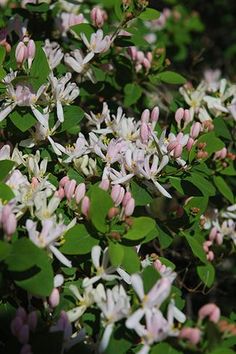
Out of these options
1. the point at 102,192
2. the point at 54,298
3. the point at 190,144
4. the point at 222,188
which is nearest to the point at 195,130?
the point at 190,144

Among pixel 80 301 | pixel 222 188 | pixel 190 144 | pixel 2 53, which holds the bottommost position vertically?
pixel 222 188

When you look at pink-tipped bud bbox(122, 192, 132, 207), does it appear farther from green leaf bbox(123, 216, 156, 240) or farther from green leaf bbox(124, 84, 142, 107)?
green leaf bbox(124, 84, 142, 107)

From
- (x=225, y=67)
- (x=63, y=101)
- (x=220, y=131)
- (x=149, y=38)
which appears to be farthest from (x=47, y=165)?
Answer: (x=225, y=67)

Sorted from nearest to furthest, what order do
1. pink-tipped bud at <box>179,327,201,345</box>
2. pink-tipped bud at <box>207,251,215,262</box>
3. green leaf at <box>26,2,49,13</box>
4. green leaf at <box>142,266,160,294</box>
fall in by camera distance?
pink-tipped bud at <box>179,327,201,345</box> → green leaf at <box>142,266,160,294</box> → pink-tipped bud at <box>207,251,215,262</box> → green leaf at <box>26,2,49,13</box>

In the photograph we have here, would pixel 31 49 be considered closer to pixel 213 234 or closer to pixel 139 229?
pixel 139 229

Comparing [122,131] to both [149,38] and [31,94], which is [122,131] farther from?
[149,38]

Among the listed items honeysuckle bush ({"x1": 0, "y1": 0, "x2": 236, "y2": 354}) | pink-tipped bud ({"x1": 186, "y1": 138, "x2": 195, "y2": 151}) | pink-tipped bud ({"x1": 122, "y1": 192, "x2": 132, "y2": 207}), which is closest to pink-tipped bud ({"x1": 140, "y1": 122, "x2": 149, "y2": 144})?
honeysuckle bush ({"x1": 0, "y1": 0, "x2": 236, "y2": 354})

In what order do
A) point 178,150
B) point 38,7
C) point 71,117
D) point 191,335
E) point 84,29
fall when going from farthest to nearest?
point 38,7 → point 84,29 → point 71,117 → point 178,150 → point 191,335
